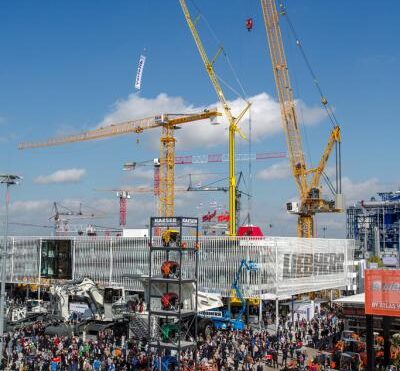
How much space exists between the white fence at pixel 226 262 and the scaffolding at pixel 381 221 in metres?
69.0

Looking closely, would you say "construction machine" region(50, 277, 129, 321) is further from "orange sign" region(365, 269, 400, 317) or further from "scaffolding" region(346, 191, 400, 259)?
"scaffolding" region(346, 191, 400, 259)

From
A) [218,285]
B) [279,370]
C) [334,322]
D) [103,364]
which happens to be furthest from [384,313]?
[218,285]

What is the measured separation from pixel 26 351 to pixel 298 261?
43.1m

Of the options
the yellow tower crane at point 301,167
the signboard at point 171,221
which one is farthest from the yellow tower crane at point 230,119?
the signboard at point 171,221

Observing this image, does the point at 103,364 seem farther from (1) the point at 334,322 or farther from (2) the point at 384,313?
(1) the point at 334,322

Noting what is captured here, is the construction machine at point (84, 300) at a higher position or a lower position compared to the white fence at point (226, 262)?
lower

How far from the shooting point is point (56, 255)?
92188 mm

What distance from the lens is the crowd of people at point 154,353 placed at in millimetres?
39375

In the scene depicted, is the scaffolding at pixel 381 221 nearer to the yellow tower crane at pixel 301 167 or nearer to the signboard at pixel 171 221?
the yellow tower crane at pixel 301 167

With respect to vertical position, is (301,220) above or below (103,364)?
above

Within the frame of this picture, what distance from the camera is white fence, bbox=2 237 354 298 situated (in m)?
71.2

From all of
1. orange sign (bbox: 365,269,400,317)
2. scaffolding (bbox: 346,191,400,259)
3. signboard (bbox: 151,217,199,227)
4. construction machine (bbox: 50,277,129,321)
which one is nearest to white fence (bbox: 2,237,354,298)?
construction machine (bbox: 50,277,129,321)

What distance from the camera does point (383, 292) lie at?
3569cm

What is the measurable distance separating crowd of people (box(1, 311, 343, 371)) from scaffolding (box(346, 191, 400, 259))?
117112 mm
